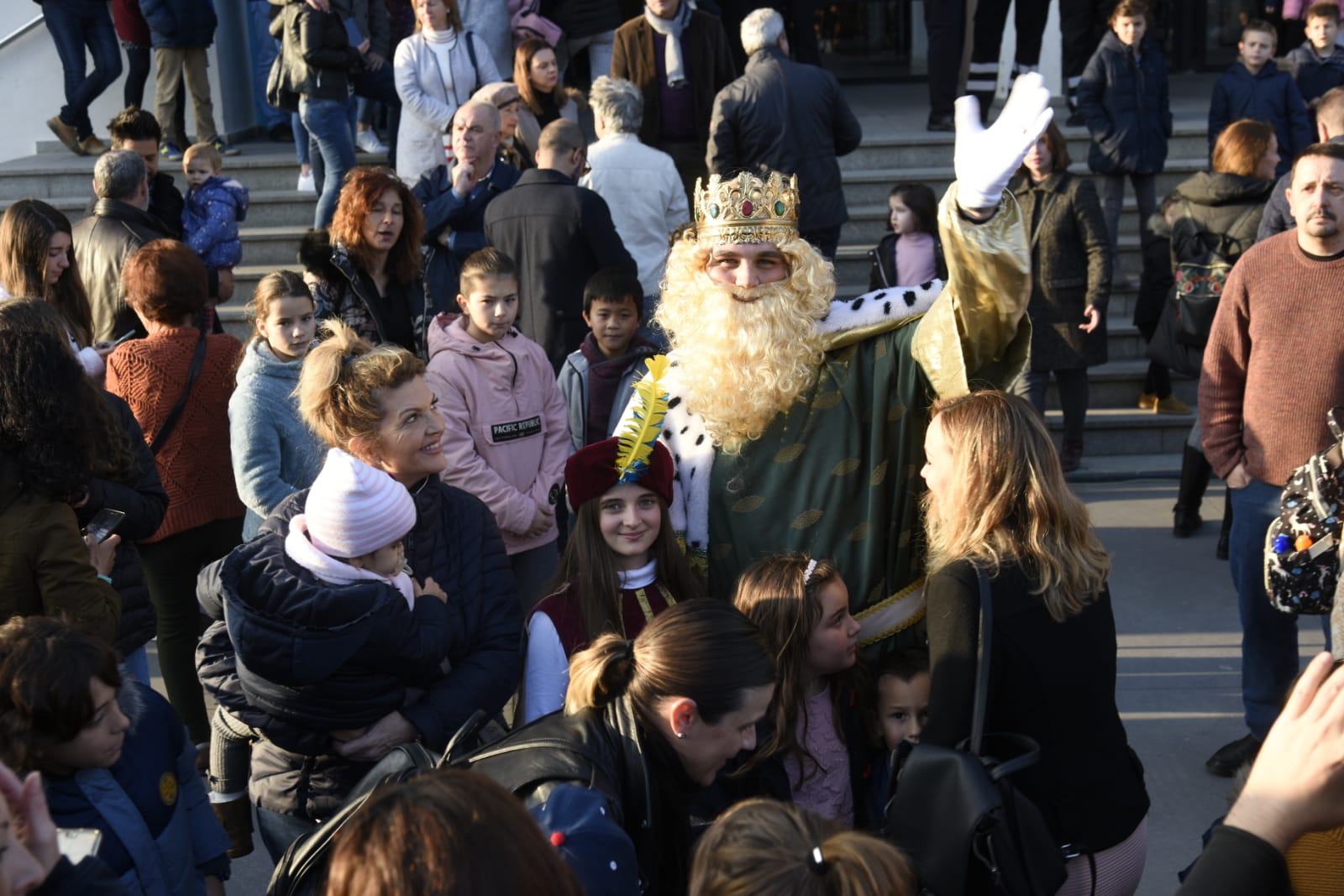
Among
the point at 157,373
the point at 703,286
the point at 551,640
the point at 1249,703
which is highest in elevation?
the point at 703,286

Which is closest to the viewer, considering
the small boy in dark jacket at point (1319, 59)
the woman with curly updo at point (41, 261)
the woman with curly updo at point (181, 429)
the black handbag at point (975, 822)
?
the black handbag at point (975, 822)

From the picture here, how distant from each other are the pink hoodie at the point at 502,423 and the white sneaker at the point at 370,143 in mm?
5488

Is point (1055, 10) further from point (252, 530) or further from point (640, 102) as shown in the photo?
point (252, 530)

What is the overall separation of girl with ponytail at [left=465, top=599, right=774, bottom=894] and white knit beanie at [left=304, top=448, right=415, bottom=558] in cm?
60

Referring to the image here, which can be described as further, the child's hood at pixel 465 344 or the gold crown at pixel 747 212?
the child's hood at pixel 465 344

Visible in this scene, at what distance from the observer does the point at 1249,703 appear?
15.1 ft

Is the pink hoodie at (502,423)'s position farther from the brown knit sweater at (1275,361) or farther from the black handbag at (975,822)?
the black handbag at (975,822)

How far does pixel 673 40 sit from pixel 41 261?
176 inches

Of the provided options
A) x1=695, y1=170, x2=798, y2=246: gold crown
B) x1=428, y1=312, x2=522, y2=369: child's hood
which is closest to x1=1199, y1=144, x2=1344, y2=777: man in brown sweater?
x1=695, y1=170, x2=798, y2=246: gold crown

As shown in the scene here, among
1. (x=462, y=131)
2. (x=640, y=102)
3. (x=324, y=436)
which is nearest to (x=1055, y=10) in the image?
(x=640, y=102)

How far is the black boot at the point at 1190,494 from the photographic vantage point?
6.62 m

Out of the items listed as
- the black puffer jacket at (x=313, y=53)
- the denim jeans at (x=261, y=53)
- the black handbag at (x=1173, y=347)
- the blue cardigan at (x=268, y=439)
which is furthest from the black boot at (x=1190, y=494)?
the denim jeans at (x=261, y=53)

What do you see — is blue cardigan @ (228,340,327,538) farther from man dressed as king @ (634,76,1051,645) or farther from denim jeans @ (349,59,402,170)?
denim jeans @ (349,59,402,170)

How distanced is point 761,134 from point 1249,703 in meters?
4.26
